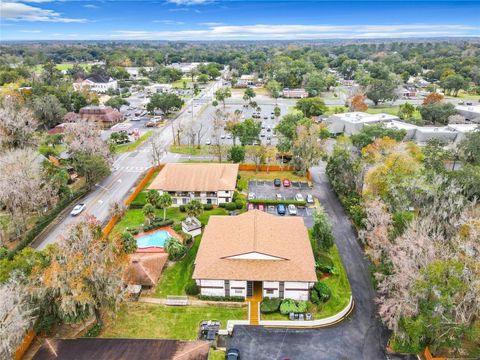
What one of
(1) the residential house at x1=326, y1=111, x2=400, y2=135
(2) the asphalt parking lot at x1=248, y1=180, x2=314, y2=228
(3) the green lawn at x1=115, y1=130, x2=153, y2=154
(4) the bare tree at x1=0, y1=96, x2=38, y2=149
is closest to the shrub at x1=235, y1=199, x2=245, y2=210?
(2) the asphalt parking lot at x1=248, y1=180, x2=314, y2=228

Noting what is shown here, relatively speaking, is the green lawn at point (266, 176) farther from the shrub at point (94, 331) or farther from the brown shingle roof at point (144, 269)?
the shrub at point (94, 331)

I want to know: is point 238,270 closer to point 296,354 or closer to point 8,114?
point 296,354

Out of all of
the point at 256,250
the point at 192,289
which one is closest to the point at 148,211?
the point at 192,289

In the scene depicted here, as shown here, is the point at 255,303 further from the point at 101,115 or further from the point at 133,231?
the point at 101,115

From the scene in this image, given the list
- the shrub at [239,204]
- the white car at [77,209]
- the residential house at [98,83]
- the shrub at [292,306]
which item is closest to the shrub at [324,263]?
the shrub at [292,306]

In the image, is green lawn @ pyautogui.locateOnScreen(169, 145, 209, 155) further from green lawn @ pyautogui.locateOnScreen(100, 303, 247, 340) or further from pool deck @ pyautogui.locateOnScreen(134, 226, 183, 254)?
green lawn @ pyautogui.locateOnScreen(100, 303, 247, 340)

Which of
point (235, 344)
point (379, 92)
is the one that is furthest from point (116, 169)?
point (379, 92)
